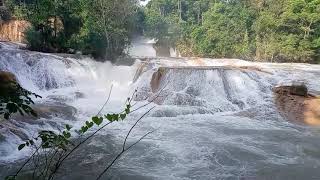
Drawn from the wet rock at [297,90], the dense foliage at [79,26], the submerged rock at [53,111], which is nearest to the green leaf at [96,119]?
the submerged rock at [53,111]

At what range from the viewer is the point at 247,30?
100ft

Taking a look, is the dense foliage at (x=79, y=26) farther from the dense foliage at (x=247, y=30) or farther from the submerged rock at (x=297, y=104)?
the dense foliage at (x=247, y=30)

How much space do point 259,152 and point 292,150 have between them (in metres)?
0.71

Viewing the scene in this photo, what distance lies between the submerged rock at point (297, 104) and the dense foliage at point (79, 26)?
30.7 feet

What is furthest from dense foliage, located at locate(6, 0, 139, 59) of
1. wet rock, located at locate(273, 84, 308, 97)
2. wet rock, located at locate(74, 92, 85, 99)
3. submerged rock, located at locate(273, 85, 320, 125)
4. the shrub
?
wet rock, located at locate(273, 84, 308, 97)

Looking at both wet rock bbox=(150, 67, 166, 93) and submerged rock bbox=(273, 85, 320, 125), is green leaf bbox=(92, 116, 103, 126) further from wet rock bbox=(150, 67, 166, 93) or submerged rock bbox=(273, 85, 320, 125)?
wet rock bbox=(150, 67, 166, 93)

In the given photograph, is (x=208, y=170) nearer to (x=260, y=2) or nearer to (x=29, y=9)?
(x=29, y=9)

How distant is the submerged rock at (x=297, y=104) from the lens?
33.8 feet

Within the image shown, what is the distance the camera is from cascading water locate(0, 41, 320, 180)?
6.43m

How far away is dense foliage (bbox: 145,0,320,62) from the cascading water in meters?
9.44

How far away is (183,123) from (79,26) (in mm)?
10888

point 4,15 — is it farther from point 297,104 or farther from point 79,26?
point 297,104

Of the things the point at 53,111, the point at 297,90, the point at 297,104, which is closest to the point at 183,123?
the point at 53,111

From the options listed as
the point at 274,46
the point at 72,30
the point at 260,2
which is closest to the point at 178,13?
the point at 260,2
